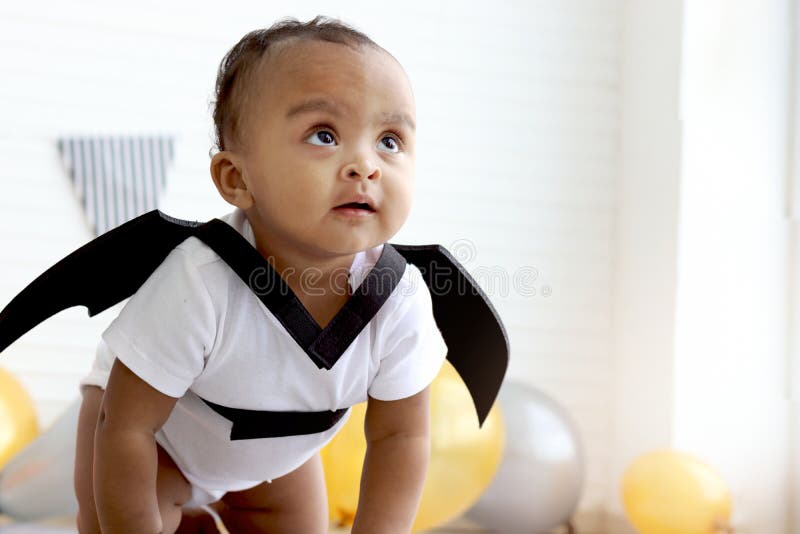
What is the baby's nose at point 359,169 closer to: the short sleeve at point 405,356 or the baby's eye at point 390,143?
the baby's eye at point 390,143

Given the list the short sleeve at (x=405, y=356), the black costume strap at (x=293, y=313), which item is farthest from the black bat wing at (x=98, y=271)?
the short sleeve at (x=405, y=356)

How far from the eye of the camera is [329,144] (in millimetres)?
896

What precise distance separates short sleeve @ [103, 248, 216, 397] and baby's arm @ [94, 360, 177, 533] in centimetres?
2

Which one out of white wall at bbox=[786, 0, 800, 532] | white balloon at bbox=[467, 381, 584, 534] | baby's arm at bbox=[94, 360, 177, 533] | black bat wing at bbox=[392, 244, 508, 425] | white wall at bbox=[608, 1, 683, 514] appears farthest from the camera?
white wall at bbox=[608, 1, 683, 514]

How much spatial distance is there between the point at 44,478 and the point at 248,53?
1320mm

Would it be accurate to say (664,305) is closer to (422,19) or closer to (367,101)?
(422,19)

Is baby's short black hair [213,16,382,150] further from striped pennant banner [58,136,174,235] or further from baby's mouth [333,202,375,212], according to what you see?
striped pennant banner [58,136,174,235]

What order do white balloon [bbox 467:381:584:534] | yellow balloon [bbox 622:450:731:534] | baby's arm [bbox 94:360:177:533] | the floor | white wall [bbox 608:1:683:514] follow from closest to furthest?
baby's arm [bbox 94:360:177:533], the floor, yellow balloon [bbox 622:450:731:534], white balloon [bbox 467:381:584:534], white wall [bbox 608:1:683:514]

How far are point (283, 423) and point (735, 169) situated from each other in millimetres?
1797

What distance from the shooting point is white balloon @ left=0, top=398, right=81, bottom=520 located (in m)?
1.86

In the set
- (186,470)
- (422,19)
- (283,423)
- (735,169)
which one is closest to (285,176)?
(283,423)

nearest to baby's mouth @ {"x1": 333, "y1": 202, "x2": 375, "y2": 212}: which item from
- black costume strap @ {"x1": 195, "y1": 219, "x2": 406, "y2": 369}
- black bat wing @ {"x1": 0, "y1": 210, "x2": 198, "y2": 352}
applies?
black costume strap @ {"x1": 195, "y1": 219, "x2": 406, "y2": 369}

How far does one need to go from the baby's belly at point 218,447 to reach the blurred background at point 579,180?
1.56 metres

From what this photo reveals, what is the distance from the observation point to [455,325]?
1.15 metres
